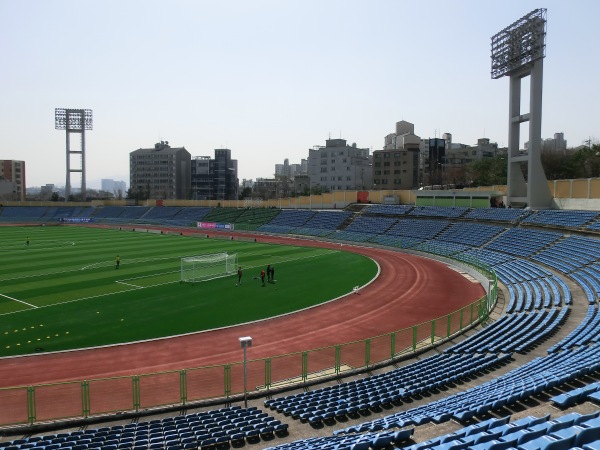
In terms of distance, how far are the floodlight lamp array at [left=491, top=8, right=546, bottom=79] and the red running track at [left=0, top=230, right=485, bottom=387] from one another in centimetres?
2744

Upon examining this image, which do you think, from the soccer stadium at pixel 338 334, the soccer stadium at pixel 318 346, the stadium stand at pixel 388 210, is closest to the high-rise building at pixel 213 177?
the stadium stand at pixel 388 210

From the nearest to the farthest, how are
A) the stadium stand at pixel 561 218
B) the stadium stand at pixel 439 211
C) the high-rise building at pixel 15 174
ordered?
the stadium stand at pixel 561 218, the stadium stand at pixel 439 211, the high-rise building at pixel 15 174

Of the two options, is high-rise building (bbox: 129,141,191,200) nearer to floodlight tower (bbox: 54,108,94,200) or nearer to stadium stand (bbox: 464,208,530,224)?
floodlight tower (bbox: 54,108,94,200)

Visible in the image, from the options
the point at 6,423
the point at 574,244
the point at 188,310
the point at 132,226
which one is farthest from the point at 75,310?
the point at 132,226

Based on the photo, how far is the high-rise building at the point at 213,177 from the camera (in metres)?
175

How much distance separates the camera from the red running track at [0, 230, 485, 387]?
66.4 ft

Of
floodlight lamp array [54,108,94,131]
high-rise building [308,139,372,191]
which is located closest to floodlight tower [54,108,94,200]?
floodlight lamp array [54,108,94,131]

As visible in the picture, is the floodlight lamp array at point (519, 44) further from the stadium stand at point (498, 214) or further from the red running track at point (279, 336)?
the red running track at point (279, 336)

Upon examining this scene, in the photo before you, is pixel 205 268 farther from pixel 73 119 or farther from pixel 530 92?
pixel 73 119

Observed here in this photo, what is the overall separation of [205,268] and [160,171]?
489ft

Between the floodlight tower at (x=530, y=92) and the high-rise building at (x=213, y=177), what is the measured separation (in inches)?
5127

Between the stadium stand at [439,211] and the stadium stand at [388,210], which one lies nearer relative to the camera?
the stadium stand at [439,211]

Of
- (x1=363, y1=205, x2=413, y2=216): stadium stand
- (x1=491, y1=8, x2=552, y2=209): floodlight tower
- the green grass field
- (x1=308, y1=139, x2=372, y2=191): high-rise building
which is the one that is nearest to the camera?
the green grass field

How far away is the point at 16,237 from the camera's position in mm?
75562
